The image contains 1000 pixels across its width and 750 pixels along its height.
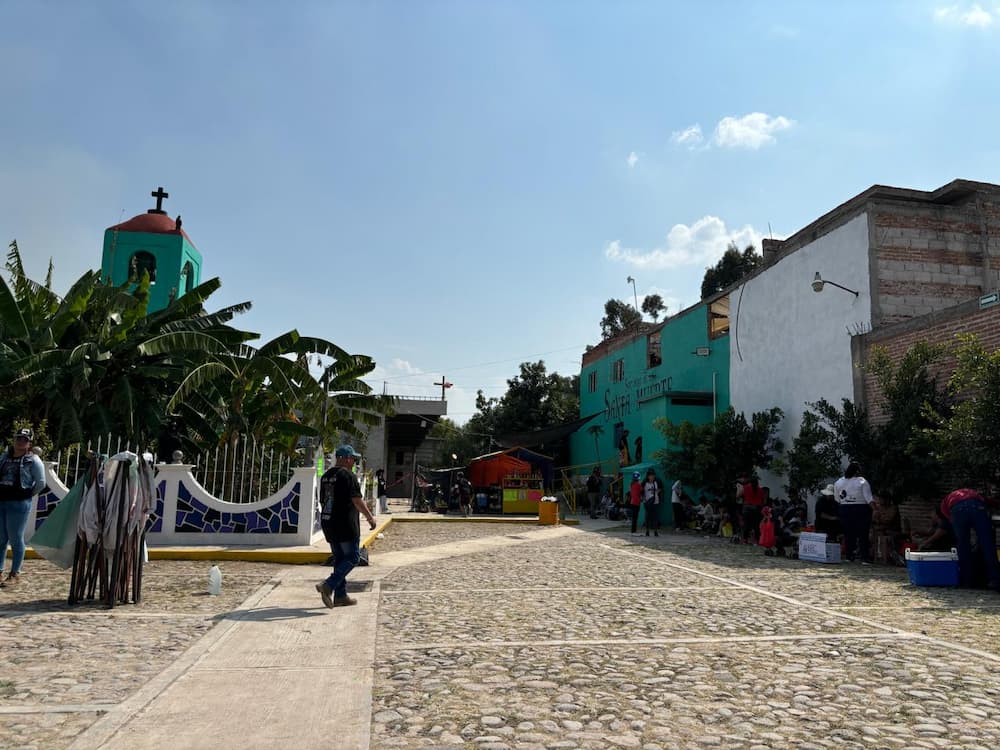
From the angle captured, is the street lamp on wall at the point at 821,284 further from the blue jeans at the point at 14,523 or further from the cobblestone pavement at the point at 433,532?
the blue jeans at the point at 14,523

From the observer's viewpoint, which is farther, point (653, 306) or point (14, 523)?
point (653, 306)

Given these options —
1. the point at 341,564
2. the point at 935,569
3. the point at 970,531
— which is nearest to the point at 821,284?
the point at 970,531

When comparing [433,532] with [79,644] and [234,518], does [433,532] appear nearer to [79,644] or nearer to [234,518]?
[234,518]

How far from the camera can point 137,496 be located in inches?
287

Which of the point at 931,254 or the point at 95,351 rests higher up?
the point at 931,254

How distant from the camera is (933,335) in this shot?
13250 mm

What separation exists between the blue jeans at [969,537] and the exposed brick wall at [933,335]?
3.99 metres

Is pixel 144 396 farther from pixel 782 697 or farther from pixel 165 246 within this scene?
pixel 782 697

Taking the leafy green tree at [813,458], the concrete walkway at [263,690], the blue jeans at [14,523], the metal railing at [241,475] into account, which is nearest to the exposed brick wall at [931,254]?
the leafy green tree at [813,458]

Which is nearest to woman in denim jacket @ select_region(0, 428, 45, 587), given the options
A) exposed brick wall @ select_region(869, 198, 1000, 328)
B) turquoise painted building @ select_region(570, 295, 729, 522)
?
exposed brick wall @ select_region(869, 198, 1000, 328)

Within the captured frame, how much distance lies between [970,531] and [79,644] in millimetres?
9942

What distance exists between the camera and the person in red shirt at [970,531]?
9.16m

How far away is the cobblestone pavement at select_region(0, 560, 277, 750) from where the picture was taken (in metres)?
3.82

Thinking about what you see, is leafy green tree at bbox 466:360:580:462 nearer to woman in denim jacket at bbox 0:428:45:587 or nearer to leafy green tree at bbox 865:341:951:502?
leafy green tree at bbox 865:341:951:502
